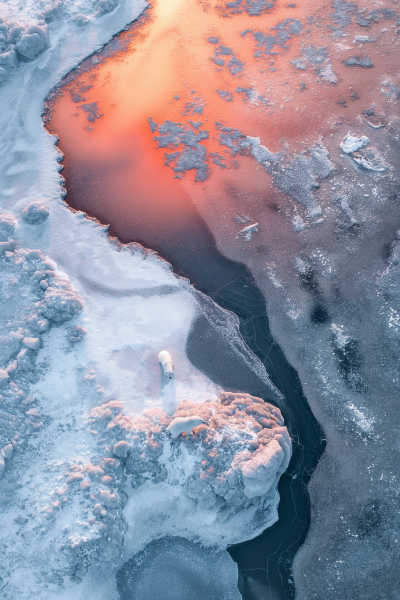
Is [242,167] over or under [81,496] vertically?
over

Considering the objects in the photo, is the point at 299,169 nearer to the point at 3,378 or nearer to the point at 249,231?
the point at 249,231

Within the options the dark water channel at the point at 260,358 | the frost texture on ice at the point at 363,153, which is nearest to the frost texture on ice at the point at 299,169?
the frost texture on ice at the point at 363,153

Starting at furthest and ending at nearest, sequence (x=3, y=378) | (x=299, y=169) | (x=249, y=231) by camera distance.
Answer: (x=299, y=169) < (x=249, y=231) < (x=3, y=378)

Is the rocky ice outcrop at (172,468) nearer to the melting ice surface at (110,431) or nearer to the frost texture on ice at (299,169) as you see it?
the melting ice surface at (110,431)

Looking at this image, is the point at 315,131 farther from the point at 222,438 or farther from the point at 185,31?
the point at 222,438

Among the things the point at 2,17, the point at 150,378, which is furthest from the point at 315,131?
the point at 2,17

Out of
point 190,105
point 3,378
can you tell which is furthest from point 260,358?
point 190,105
